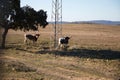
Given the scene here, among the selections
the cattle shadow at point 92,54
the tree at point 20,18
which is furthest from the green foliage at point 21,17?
the cattle shadow at point 92,54

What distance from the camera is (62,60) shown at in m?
26.7

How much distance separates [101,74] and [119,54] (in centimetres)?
1079

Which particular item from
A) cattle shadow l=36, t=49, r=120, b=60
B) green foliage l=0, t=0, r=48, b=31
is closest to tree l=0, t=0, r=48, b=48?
green foliage l=0, t=0, r=48, b=31

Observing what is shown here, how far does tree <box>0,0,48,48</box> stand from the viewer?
35344 millimetres

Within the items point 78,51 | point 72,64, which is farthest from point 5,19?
point 72,64

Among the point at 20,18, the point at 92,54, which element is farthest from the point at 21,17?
the point at 92,54

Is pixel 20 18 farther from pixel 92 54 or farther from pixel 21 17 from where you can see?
pixel 92 54

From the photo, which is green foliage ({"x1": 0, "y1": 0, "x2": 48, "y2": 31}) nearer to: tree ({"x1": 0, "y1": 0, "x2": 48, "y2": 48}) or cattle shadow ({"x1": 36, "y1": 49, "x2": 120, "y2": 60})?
tree ({"x1": 0, "y1": 0, "x2": 48, "y2": 48})

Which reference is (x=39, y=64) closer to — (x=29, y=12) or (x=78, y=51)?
(x=78, y=51)

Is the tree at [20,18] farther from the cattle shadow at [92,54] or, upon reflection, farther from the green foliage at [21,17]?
the cattle shadow at [92,54]

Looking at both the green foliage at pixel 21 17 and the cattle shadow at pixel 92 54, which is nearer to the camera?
the cattle shadow at pixel 92 54

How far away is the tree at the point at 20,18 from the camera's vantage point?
35.3m

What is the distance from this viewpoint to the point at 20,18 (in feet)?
119

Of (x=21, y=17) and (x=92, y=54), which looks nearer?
(x=92, y=54)
